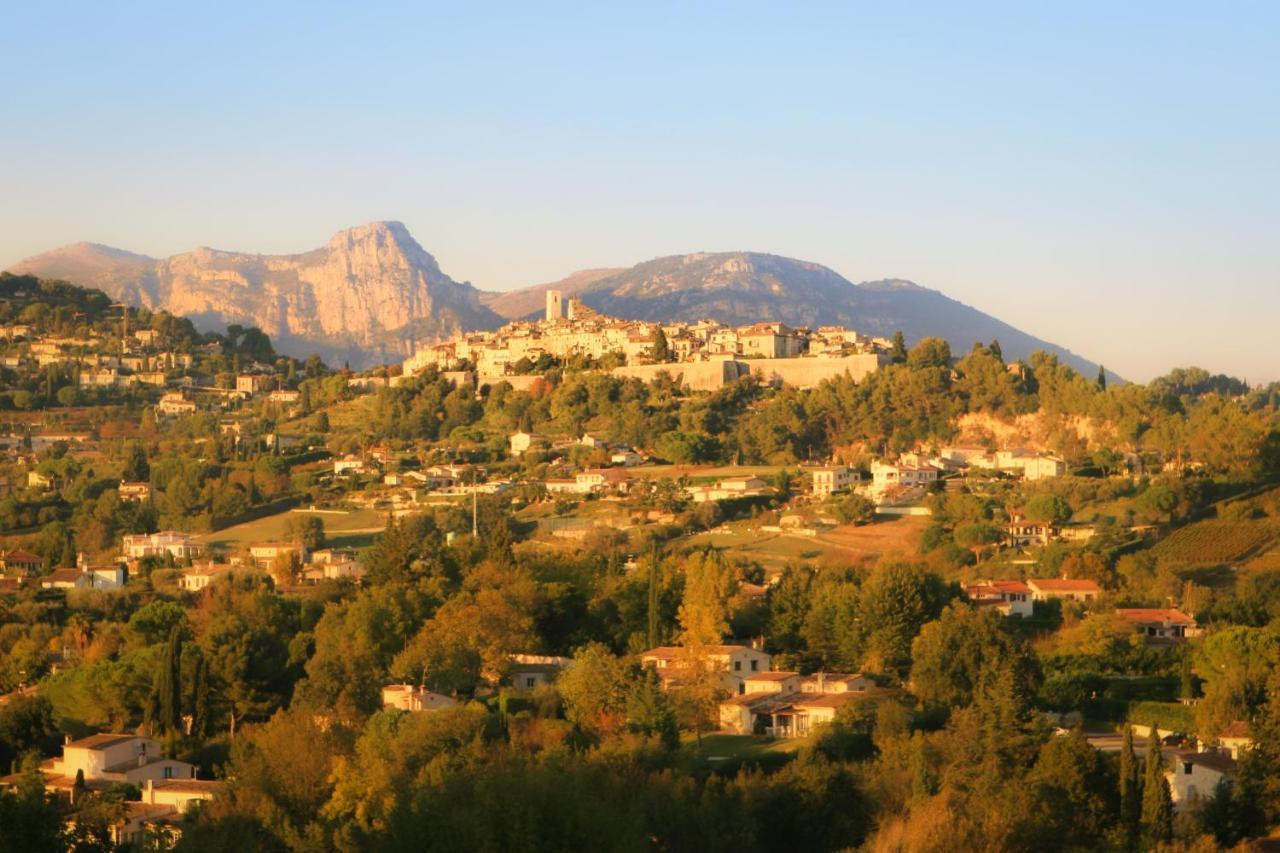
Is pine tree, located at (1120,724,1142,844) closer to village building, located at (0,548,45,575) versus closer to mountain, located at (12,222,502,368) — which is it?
village building, located at (0,548,45,575)

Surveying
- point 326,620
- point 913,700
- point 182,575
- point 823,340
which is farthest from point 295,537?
point 823,340

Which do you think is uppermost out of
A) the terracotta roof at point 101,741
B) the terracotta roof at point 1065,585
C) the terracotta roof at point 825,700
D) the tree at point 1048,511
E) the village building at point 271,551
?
the tree at point 1048,511

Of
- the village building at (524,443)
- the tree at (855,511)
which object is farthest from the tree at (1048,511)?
the village building at (524,443)

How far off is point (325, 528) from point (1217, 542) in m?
21.3

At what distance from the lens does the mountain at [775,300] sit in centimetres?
14725

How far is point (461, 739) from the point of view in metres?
25.7

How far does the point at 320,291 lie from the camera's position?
166m

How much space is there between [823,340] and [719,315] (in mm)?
72910

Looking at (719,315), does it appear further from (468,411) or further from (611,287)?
(468,411)

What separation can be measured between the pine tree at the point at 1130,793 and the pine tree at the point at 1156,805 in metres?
0.09

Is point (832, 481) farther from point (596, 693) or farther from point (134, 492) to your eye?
point (596, 693)

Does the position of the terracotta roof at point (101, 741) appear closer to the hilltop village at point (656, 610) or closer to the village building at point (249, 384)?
the hilltop village at point (656, 610)

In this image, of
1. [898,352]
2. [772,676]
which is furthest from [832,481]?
[772,676]

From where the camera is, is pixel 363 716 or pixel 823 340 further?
pixel 823 340
